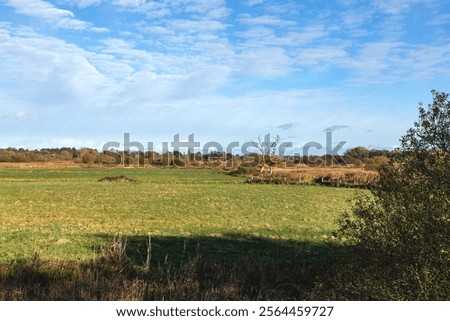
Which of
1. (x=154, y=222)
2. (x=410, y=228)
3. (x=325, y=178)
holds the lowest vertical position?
(x=154, y=222)

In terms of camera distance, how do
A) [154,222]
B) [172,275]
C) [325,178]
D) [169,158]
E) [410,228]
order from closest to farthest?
[410,228]
[172,275]
[154,222]
[325,178]
[169,158]

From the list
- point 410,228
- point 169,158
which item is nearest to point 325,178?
point 410,228

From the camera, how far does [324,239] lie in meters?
22.3

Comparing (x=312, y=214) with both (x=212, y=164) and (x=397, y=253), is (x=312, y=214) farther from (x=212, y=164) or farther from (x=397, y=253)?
(x=212, y=164)

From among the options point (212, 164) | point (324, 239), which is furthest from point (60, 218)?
point (212, 164)

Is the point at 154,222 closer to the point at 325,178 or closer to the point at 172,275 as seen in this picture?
the point at 172,275

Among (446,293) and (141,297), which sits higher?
(446,293)

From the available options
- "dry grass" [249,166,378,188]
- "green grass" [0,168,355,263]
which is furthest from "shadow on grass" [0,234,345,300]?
"dry grass" [249,166,378,188]

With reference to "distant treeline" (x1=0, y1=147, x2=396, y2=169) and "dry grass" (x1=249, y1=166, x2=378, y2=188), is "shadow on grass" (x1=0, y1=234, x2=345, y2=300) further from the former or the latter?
"distant treeline" (x1=0, y1=147, x2=396, y2=169)

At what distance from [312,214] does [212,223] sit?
891cm

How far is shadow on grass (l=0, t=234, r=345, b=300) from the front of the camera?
36.9ft

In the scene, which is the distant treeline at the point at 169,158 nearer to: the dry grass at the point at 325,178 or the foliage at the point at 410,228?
the dry grass at the point at 325,178

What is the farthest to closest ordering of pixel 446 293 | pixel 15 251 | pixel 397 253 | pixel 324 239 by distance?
pixel 324 239 → pixel 15 251 → pixel 397 253 → pixel 446 293

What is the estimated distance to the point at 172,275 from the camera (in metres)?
14.3
